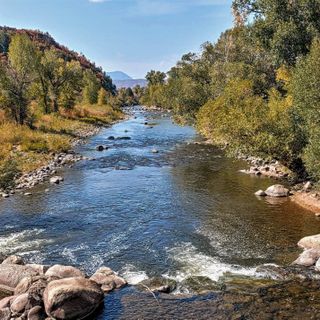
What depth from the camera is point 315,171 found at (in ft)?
88.7

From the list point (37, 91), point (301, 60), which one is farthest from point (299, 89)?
point (37, 91)

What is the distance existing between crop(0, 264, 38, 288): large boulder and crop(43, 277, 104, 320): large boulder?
2.21 meters

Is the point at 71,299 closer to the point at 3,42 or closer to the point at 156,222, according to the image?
the point at 156,222

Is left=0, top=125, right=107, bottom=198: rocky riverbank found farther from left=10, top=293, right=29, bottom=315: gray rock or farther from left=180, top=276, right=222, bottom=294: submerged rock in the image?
left=180, top=276, right=222, bottom=294: submerged rock

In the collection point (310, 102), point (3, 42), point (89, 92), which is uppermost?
point (3, 42)

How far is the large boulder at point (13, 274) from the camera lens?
57.0 ft

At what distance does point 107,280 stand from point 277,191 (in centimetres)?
1799

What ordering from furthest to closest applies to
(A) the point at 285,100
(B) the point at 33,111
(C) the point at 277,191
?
(B) the point at 33,111 < (A) the point at 285,100 < (C) the point at 277,191

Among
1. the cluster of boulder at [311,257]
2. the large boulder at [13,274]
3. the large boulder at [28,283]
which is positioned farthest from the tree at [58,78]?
the cluster of boulder at [311,257]

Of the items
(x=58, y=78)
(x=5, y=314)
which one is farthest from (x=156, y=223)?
(x=58, y=78)

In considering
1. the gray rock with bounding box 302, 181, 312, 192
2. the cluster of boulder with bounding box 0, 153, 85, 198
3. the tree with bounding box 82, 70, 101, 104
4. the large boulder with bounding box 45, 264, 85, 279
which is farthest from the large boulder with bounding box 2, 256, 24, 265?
the tree with bounding box 82, 70, 101, 104

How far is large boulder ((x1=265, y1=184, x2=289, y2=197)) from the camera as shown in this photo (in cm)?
3114

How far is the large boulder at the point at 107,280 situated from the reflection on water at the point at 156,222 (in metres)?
0.79

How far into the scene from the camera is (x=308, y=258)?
1961 centimetres
